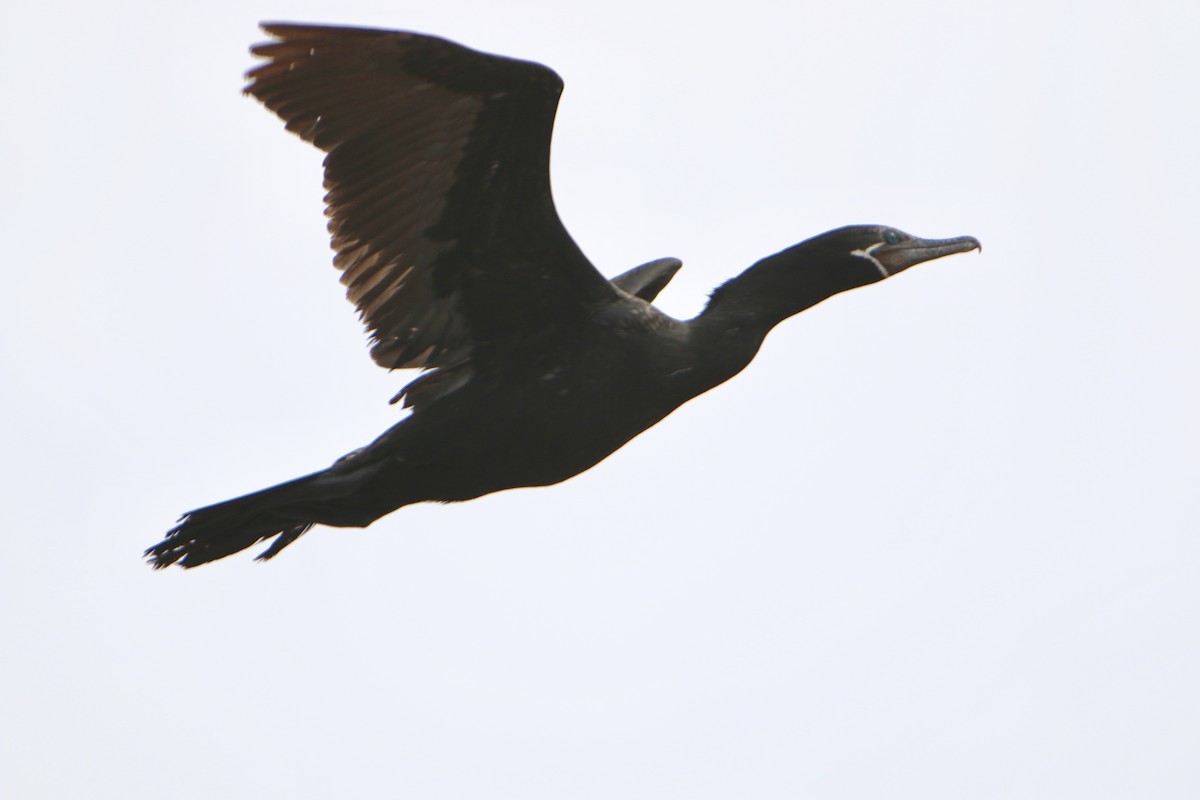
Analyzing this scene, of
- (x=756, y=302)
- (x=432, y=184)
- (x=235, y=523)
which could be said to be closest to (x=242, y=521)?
(x=235, y=523)

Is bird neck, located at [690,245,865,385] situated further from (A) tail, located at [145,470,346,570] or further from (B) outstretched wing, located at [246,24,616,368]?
(A) tail, located at [145,470,346,570]

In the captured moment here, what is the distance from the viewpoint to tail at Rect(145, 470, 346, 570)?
9180 mm

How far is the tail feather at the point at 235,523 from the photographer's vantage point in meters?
9.18

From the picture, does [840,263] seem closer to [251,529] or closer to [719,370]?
[719,370]

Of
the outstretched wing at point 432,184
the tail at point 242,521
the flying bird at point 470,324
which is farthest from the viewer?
the tail at point 242,521

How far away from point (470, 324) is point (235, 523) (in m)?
1.35

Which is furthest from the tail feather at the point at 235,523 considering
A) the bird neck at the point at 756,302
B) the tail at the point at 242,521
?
the bird neck at the point at 756,302

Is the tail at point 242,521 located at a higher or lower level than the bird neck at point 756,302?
lower

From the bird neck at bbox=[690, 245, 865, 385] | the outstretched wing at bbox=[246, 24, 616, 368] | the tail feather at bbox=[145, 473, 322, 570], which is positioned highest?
the outstretched wing at bbox=[246, 24, 616, 368]

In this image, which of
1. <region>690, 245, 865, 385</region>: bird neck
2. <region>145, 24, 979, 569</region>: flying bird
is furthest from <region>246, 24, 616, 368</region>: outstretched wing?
<region>690, 245, 865, 385</region>: bird neck

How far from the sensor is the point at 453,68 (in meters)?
8.52

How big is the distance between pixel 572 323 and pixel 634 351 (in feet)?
0.99

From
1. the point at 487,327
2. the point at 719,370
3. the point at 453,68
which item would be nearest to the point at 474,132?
the point at 453,68

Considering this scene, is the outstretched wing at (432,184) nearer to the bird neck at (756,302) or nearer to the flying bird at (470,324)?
the flying bird at (470,324)
